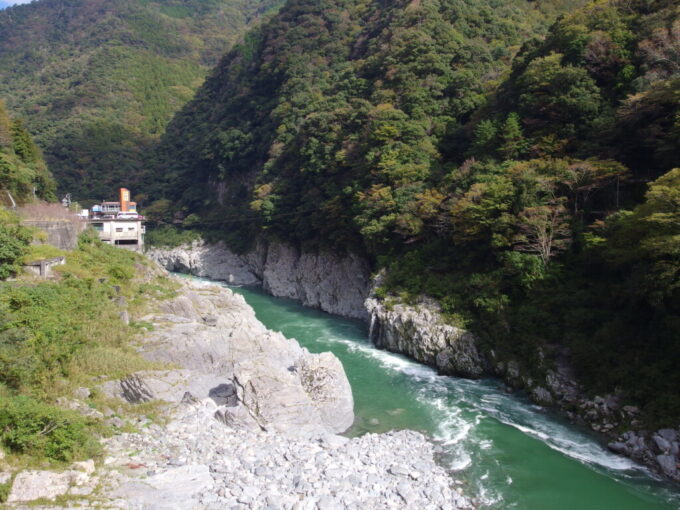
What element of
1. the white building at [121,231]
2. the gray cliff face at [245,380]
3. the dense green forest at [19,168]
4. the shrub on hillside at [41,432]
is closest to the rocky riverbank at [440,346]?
the gray cliff face at [245,380]

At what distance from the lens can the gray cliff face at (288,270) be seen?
34438 millimetres

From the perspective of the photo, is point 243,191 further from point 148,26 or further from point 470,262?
point 148,26

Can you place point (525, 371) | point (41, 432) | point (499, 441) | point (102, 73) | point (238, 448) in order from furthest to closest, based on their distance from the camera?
1. point (102, 73)
2. point (525, 371)
3. point (499, 441)
4. point (238, 448)
5. point (41, 432)

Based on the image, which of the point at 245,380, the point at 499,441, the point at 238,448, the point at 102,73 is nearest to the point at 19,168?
the point at 245,380

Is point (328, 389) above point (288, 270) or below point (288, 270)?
below

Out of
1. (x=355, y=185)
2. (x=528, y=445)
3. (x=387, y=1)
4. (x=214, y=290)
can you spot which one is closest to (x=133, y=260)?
(x=214, y=290)

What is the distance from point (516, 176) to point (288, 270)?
24.4 m

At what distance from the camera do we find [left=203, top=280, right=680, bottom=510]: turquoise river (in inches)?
499

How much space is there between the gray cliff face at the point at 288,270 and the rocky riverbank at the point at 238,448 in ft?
49.0

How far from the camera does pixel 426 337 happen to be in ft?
74.7

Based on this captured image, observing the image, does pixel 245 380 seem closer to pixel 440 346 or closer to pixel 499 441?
pixel 499 441

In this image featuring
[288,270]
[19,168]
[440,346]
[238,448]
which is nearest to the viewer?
[238,448]

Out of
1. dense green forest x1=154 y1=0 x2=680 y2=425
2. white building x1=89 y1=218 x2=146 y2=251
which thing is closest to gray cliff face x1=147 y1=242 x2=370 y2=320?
dense green forest x1=154 y1=0 x2=680 y2=425

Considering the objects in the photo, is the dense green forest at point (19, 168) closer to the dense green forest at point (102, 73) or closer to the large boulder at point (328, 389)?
the large boulder at point (328, 389)
